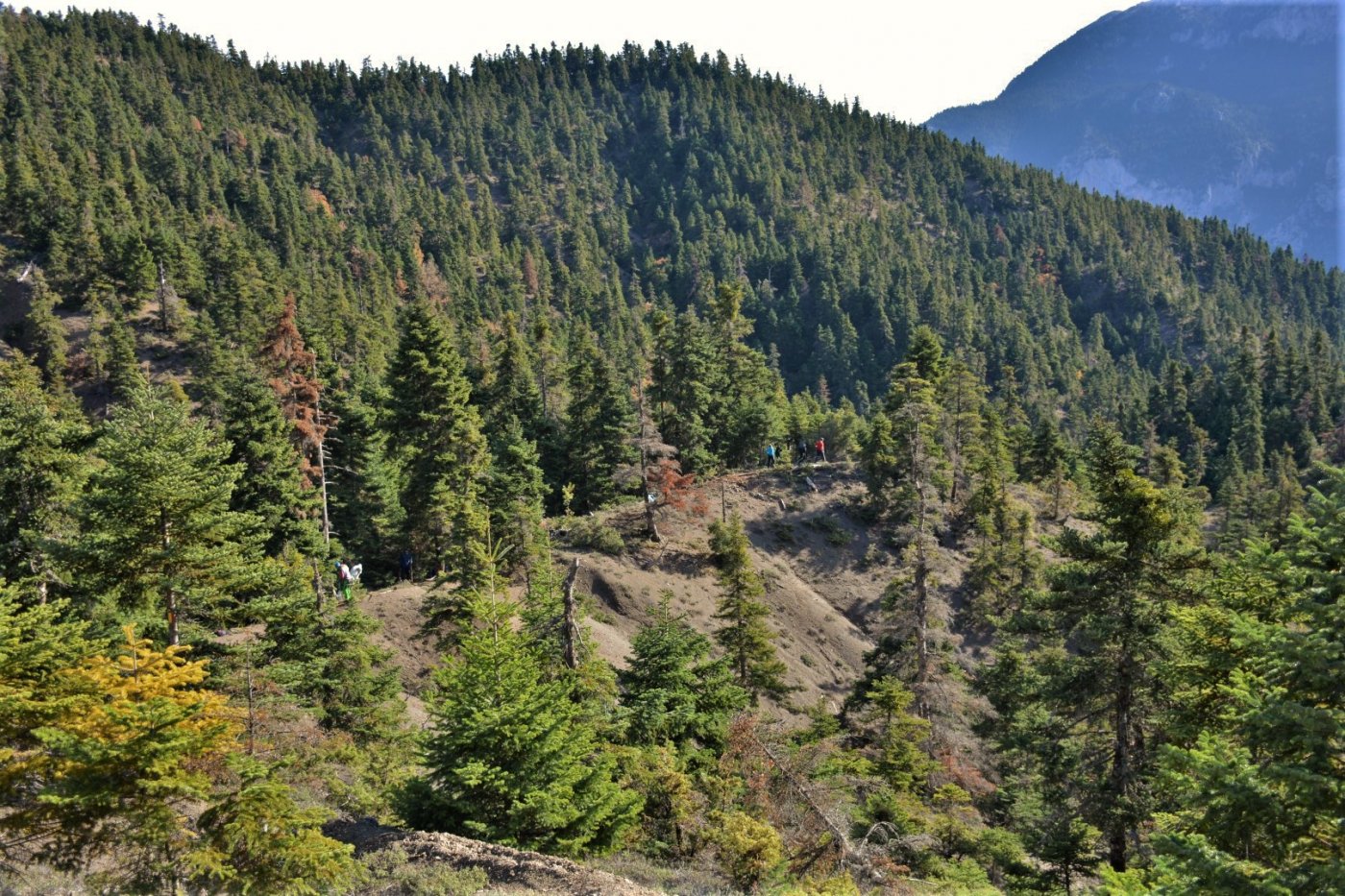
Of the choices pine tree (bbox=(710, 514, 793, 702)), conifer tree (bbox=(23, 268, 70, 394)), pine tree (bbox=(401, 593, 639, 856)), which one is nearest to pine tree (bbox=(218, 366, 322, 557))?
pine tree (bbox=(710, 514, 793, 702))

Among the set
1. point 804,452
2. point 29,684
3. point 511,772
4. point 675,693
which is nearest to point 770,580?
point 804,452

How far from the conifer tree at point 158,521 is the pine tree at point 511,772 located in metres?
5.47

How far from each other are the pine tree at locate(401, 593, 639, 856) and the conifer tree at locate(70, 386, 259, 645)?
5.47m

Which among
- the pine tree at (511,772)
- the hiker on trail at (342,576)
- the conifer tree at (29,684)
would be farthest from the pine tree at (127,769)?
the hiker on trail at (342,576)

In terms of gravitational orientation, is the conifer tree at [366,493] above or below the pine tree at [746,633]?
above

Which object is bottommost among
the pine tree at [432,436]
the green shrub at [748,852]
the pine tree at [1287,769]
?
the green shrub at [748,852]

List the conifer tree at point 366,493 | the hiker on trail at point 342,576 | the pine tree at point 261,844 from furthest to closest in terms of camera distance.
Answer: the conifer tree at point 366,493 → the hiker on trail at point 342,576 → the pine tree at point 261,844

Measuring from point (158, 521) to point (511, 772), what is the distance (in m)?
8.66

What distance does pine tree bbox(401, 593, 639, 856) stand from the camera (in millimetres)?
16266

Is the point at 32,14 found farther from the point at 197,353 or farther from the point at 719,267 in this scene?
the point at 197,353

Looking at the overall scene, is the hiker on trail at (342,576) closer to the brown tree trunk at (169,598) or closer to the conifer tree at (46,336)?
the brown tree trunk at (169,598)

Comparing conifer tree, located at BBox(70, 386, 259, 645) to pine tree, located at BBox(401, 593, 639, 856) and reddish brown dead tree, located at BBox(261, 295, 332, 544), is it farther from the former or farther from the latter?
reddish brown dead tree, located at BBox(261, 295, 332, 544)

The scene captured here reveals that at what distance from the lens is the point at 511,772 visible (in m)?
16.5

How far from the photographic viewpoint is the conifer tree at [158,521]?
16156mm
